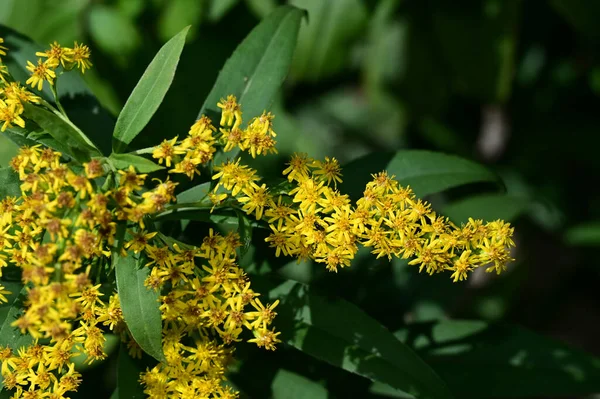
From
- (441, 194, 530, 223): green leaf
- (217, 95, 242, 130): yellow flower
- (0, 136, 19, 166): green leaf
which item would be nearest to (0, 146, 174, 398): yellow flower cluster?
(217, 95, 242, 130): yellow flower

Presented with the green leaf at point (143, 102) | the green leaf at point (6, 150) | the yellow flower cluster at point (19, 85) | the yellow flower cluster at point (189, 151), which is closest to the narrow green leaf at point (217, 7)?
the green leaf at point (6, 150)

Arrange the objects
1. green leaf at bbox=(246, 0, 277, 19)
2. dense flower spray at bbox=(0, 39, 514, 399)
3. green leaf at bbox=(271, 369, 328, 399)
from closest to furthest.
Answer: dense flower spray at bbox=(0, 39, 514, 399)
green leaf at bbox=(271, 369, 328, 399)
green leaf at bbox=(246, 0, 277, 19)

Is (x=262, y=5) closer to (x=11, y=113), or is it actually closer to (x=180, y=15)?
(x=180, y=15)

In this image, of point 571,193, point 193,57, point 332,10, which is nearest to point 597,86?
point 571,193

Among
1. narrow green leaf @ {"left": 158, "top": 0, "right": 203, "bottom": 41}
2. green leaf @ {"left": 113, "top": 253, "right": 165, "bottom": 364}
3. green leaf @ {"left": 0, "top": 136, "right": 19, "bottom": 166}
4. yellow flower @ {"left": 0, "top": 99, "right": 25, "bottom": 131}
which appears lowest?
green leaf @ {"left": 113, "top": 253, "right": 165, "bottom": 364}

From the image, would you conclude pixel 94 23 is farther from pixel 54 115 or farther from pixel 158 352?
pixel 158 352

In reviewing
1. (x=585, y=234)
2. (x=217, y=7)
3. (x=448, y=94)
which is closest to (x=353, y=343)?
(x=217, y=7)

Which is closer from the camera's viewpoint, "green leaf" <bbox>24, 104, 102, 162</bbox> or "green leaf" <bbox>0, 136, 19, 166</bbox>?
"green leaf" <bbox>24, 104, 102, 162</bbox>

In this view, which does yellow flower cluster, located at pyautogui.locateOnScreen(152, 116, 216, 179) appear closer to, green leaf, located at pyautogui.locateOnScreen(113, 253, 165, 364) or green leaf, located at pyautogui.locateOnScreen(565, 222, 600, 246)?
green leaf, located at pyautogui.locateOnScreen(113, 253, 165, 364)
